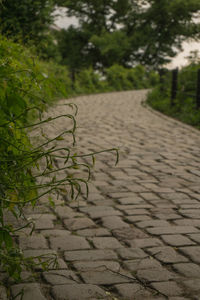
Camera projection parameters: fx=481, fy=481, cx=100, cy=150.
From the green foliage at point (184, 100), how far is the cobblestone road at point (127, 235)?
484cm

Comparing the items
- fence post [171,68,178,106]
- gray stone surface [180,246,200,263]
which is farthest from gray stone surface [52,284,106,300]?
fence post [171,68,178,106]

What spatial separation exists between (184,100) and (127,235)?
10.1 m

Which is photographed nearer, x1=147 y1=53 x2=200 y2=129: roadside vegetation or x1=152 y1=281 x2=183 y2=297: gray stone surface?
x1=152 y1=281 x2=183 y2=297: gray stone surface

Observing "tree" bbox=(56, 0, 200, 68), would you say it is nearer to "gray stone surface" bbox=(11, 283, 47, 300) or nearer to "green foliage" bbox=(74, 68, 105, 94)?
"green foliage" bbox=(74, 68, 105, 94)

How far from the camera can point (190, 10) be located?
39.4m

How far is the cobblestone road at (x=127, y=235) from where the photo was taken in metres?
2.95

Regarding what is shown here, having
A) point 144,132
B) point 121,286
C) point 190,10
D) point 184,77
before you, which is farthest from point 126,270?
point 190,10

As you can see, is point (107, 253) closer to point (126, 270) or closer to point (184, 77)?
point (126, 270)

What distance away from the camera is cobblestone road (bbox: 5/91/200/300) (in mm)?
2945

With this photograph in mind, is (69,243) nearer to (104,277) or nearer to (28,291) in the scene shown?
(104,277)

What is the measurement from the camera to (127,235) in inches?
152

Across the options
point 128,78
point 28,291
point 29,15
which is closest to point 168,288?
point 28,291

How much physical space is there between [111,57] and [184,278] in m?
39.9

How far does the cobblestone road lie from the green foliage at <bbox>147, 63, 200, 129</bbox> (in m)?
4.84
